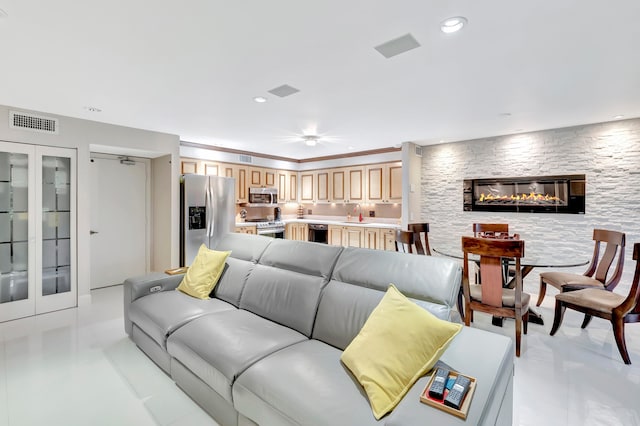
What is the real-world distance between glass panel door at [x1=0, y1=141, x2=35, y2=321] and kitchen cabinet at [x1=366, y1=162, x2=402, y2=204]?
17.7 ft

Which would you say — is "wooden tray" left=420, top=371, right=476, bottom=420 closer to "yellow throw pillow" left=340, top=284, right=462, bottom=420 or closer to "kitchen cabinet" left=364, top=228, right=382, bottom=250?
"yellow throw pillow" left=340, top=284, right=462, bottom=420

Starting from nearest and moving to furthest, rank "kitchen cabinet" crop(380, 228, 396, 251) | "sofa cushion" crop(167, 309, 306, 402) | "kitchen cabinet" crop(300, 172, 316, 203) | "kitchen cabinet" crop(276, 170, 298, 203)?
"sofa cushion" crop(167, 309, 306, 402) → "kitchen cabinet" crop(380, 228, 396, 251) → "kitchen cabinet" crop(276, 170, 298, 203) → "kitchen cabinet" crop(300, 172, 316, 203)

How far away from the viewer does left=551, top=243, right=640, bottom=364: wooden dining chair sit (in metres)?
2.64

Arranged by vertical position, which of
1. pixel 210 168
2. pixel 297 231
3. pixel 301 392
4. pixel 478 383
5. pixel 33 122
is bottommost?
pixel 301 392

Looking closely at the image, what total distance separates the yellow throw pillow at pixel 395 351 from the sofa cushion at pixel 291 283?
623 mm

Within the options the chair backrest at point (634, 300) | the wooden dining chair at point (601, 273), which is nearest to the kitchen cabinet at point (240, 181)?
the wooden dining chair at point (601, 273)

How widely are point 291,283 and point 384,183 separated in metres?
4.31

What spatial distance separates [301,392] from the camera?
1.48 meters

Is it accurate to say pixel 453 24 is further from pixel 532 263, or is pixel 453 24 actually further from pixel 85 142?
pixel 85 142

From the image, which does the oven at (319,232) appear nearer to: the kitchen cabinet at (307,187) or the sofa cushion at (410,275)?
the kitchen cabinet at (307,187)

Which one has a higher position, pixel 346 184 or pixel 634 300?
pixel 346 184

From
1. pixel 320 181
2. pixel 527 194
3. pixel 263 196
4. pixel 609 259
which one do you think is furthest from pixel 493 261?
pixel 320 181

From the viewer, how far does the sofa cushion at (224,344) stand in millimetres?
1801

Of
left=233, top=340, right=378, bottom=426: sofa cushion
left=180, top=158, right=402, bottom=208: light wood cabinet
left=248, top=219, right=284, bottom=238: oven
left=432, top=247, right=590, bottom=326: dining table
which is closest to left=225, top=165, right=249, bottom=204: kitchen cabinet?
left=180, top=158, right=402, bottom=208: light wood cabinet
